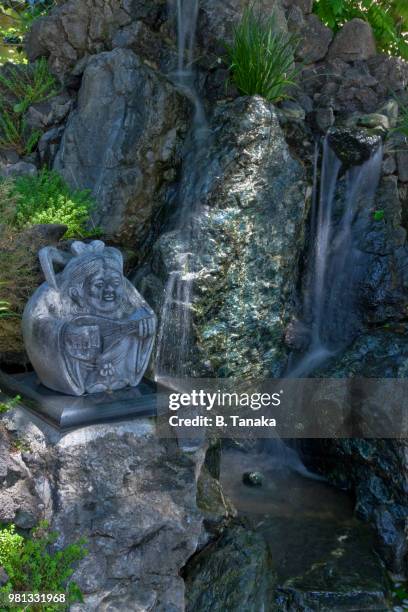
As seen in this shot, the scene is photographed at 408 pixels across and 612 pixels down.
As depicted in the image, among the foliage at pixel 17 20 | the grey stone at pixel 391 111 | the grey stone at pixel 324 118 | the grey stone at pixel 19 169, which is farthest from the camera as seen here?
the foliage at pixel 17 20

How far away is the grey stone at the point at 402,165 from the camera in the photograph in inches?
302

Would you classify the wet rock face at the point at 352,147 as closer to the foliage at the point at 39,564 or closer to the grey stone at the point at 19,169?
the grey stone at the point at 19,169

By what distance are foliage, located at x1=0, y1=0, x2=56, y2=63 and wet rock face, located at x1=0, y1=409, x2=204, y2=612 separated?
19.2 feet

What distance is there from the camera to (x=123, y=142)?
23.3 feet

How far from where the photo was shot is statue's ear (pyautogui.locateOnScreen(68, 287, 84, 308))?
468 centimetres

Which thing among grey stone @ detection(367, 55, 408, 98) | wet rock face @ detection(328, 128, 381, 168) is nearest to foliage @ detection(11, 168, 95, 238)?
wet rock face @ detection(328, 128, 381, 168)

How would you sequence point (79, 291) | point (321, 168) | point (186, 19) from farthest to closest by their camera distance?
1. point (186, 19)
2. point (321, 168)
3. point (79, 291)

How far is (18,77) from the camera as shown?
25.3 feet

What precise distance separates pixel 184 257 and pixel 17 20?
16.6 ft

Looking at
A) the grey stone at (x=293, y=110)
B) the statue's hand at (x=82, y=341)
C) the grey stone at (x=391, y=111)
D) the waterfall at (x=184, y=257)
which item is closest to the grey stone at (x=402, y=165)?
the grey stone at (x=391, y=111)

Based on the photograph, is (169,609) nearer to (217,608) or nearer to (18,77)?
(217,608)

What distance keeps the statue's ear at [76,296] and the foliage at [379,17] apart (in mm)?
5984

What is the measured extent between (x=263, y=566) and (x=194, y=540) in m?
0.61

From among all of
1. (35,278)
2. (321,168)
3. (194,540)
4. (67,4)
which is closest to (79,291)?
(35,278)
